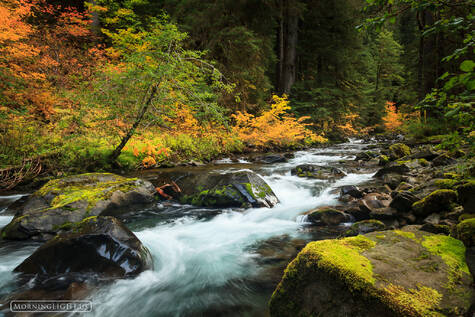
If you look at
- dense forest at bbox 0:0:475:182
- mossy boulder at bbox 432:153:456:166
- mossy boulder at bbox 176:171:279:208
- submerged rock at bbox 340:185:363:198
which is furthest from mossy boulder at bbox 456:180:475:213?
mossy boulder at bbox 432:153:456:166

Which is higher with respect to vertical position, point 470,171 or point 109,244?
point 470,171

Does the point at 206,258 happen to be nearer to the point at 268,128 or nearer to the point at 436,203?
the point at 436,203

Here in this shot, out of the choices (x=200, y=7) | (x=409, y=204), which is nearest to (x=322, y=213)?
(x=409, y=204)

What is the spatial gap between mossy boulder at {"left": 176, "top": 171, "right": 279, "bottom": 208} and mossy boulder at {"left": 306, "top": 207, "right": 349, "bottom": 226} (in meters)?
1.19

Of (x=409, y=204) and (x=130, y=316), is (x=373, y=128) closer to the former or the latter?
(x=409, y=204)

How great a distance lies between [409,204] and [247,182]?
124 inches

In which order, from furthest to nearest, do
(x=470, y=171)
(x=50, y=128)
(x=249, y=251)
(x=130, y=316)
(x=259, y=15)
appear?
(x=259, y=15) → (x=50, y=128) → (x=249, y=251) → (x=470, y=171) → (x=130, y=316)

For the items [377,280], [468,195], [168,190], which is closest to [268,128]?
[168,190]

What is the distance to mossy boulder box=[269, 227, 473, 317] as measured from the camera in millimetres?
1639

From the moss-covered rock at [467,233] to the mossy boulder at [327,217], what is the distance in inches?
86.7

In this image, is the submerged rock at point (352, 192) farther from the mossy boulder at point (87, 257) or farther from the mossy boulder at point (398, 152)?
the mossy boulder at point (87, 257)

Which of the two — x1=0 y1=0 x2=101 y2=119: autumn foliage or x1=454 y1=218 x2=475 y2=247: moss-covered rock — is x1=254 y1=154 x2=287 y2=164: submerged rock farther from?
x1=454 y1=218 x2=475 y2=247: moss-covered rock

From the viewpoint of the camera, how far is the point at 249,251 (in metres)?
3.99

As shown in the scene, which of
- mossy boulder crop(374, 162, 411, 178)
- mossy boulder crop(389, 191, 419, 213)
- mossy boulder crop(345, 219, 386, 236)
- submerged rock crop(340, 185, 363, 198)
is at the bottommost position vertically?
mossy boulder crop(345, 219, 386, 236)
